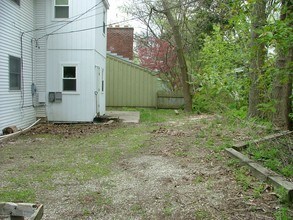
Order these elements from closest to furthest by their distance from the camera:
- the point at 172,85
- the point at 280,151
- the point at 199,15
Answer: the point at 280,151 → the point at 199,15 → the point at 172,85

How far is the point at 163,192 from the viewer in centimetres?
461

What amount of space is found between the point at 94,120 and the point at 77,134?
3.13 m

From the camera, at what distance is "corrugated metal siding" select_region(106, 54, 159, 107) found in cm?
1914

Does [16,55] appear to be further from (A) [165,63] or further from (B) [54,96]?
(A) [165,63]

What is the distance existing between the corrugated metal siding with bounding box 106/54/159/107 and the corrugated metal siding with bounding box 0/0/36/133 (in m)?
7.58

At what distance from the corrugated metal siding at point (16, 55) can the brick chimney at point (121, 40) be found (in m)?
10.6

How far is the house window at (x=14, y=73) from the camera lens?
10.1m

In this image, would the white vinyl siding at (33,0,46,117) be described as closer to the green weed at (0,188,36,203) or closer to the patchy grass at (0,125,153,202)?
the patchy grass at (0,125,153,202)

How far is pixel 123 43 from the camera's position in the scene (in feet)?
72.8

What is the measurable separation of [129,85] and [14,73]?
9.44 metres

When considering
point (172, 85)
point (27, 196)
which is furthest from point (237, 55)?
point (172, 85)

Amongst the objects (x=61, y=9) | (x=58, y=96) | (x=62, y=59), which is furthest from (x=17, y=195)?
(x=61, y=9)

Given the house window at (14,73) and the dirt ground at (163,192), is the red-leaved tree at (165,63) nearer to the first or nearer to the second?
the house window at (14,73)

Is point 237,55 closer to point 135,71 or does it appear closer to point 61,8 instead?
point 61,8
